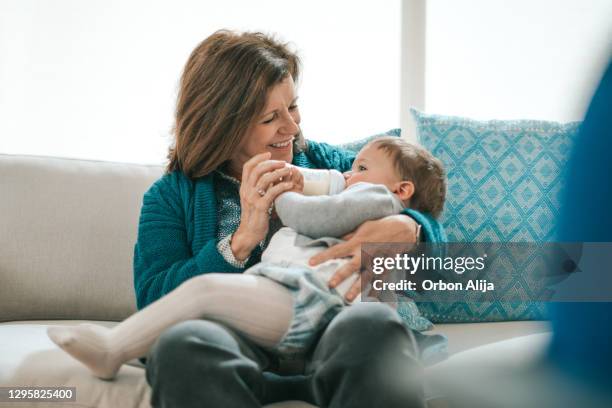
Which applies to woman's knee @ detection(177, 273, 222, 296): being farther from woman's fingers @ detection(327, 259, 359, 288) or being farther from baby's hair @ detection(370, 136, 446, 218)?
baby's hair @ detection(370, 136, 446, 218)

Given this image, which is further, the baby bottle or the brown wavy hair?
the brown wavy hair

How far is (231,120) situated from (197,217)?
248 mm

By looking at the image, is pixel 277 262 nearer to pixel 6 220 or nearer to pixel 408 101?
pixel 6 220

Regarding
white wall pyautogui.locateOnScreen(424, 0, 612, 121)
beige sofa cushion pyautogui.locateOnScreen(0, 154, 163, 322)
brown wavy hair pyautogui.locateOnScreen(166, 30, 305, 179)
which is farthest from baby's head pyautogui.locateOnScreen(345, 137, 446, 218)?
white wall pyautogui.locateOnScreen(424, 0, 612, 121)

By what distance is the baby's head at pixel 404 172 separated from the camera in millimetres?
1528

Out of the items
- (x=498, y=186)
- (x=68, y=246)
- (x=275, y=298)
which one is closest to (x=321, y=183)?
(x=275, y=298)

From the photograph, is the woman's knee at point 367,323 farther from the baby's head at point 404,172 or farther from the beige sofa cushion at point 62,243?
the beige sofa cushion at point 62,243

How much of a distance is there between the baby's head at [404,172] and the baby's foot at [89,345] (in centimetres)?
64

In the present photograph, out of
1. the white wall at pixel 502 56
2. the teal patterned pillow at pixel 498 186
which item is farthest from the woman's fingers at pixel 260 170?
the white wall at pixel 502 56

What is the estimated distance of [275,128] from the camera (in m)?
1.63

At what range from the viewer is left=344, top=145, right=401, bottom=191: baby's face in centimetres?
152

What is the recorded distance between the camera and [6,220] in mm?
1875

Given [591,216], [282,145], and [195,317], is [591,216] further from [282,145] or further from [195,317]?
[282,145]

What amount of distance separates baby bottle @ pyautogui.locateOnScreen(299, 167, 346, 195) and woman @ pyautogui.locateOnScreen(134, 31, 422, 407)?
0.06 meters
